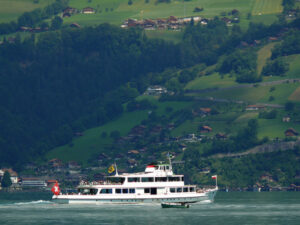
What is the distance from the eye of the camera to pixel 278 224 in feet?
607

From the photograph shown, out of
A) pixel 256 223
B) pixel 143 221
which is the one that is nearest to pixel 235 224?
pixel 256 223

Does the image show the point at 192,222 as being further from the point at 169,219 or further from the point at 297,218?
the point at 297,218

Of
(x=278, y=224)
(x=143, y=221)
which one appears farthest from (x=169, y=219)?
(x=278, y=224)

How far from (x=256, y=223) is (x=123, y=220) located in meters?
24.3

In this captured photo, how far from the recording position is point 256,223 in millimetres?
Answer: 186625

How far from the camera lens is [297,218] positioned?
19788 cm

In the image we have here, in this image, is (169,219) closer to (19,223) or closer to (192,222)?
(192,222)

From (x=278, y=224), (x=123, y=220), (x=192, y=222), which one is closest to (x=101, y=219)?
(x=123, y=220)

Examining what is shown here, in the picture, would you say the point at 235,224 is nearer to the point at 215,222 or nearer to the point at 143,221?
A: the point at 215,222

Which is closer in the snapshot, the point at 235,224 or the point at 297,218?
the point at 235,224

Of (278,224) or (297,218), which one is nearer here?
(278,224)

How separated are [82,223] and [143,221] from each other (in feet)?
36.4

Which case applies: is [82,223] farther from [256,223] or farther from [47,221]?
[256,223]

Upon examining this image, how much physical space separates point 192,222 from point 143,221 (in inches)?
349
